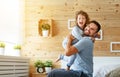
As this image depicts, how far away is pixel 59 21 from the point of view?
5184 millimetres

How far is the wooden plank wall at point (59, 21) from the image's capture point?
503 cm

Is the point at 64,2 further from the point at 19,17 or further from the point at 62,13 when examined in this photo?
the point at 19,17

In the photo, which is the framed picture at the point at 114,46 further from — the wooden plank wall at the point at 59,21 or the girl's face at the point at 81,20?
the girl's face at the point at 81,20

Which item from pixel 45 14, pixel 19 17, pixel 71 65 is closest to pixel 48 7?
pixel 45 14

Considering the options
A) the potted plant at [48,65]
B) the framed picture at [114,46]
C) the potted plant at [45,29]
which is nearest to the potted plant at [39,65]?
the potted plant at [48,65]

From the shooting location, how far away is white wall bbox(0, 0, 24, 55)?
460cm

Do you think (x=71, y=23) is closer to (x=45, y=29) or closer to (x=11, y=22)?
(x=45, y=29)

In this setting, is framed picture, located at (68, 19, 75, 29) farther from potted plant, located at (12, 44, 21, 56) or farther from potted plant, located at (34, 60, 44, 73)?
potted plant, located at (12, 44, 21, 56)

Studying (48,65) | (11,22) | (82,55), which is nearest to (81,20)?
(82,55)

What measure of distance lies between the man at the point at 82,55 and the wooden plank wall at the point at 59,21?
103 inches

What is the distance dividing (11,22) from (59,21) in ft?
3.03

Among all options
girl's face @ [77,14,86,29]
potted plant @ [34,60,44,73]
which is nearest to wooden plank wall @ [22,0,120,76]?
potted plant @ [34,60,44,73]

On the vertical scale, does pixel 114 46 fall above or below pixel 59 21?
below

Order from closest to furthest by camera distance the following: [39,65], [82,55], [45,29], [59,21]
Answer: [82,55], [39,65], [45,29], [59,21]
